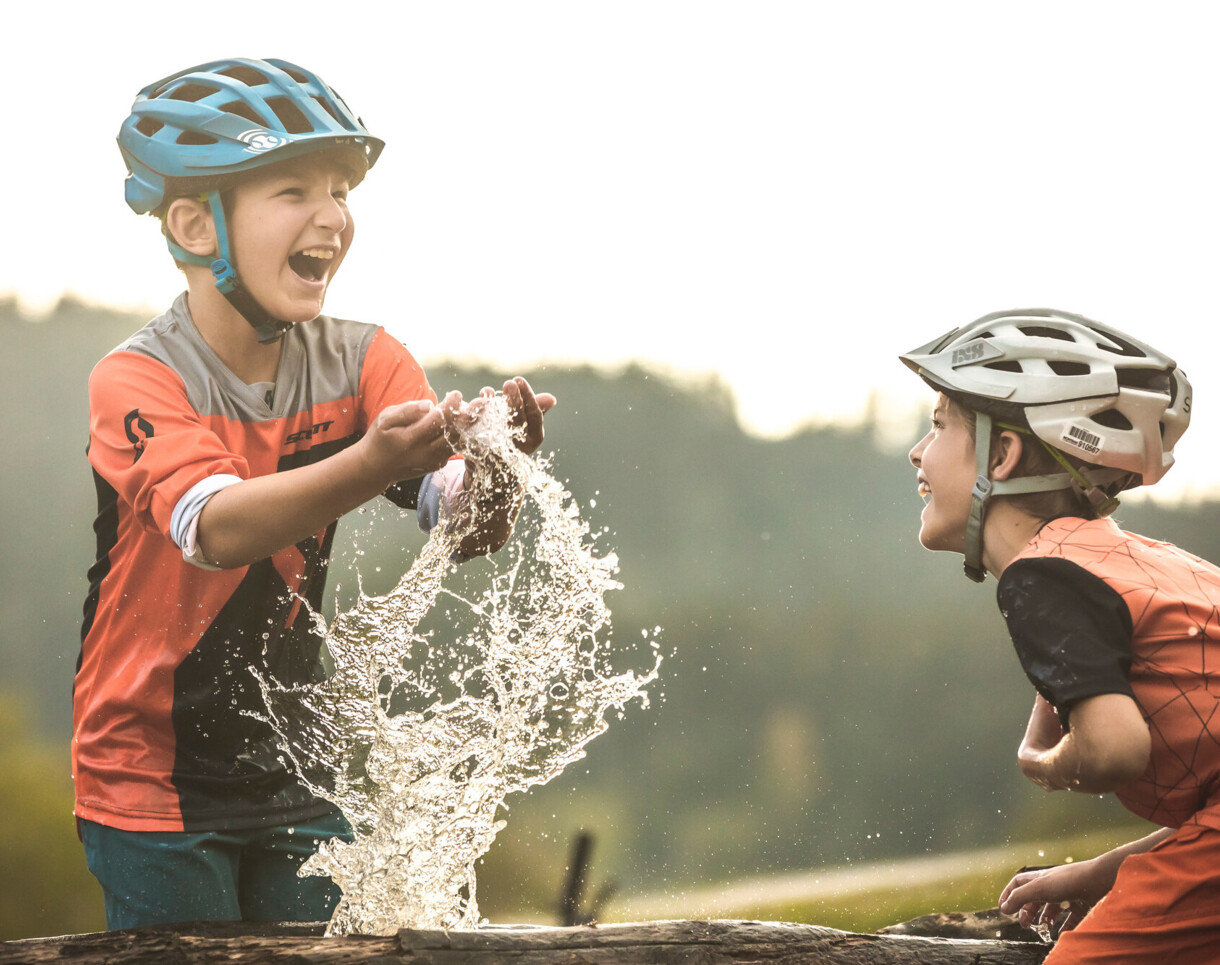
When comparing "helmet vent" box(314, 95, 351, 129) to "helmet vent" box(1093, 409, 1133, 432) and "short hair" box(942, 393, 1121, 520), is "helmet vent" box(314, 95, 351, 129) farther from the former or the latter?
"helmet vent" box(1093, 409, 1133, 432)

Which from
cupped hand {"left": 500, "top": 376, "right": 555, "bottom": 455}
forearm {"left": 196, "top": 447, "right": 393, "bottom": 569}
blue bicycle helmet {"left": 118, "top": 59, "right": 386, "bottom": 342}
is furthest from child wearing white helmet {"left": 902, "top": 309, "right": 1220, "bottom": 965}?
blue bicycle helmet {"left": 118, "top": 59, "right": 386, "bottom": 342}

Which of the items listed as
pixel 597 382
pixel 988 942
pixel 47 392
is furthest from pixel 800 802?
pixel 988 942

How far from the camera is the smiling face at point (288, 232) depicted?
7.13 feet

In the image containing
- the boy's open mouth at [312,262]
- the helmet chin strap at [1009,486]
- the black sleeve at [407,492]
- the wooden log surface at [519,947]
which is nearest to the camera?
the wooden log surface at [519,947]

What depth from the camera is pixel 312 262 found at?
2.24m

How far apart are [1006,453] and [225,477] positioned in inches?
56.2

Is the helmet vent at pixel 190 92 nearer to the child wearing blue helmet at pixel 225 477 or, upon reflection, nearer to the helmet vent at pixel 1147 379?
the child wearing blue helmet at pixel 225 477

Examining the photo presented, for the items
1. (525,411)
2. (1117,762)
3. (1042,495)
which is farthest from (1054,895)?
(525,411)

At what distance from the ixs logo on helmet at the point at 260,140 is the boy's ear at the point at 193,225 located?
0.56ft

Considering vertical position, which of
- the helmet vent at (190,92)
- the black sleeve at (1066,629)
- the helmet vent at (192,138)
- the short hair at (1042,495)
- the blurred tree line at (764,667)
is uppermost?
the helmet vent at (190,92)

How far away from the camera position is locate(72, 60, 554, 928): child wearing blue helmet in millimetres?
2025

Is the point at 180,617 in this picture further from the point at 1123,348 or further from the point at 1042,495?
the point at 1123,348

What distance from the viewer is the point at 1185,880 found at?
1.44 meters

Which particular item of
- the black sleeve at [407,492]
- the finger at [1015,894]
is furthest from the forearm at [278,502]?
the finger at [1015,894]
